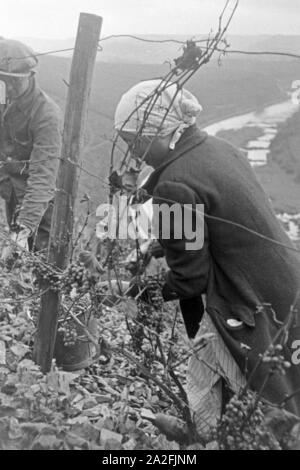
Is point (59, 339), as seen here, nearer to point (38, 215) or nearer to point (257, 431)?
point (38, 215)

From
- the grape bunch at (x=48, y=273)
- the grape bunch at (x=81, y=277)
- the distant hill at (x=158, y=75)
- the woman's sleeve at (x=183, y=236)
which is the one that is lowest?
the distant hill at (x=158, y=75)

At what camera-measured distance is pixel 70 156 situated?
2.60 m

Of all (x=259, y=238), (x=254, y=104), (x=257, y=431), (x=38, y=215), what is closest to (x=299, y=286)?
(x=259, y=238)

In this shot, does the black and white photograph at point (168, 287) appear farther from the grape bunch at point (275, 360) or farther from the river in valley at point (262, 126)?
the river in valley at point (262, 126)

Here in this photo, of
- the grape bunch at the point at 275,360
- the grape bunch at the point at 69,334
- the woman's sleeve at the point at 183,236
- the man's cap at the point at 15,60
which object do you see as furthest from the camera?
the man's cap at the point at 15,60

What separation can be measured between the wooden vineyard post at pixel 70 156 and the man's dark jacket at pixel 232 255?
53 cm

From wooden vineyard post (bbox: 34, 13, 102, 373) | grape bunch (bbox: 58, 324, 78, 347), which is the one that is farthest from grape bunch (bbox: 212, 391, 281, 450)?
wooden vineyard post (bbox: 34, 13, 102, 373)

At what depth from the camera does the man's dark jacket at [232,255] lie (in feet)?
6.93

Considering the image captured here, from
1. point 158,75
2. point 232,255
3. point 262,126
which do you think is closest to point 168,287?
point 232,255

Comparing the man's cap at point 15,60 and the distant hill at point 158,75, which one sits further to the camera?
the distant hill at point 158,75

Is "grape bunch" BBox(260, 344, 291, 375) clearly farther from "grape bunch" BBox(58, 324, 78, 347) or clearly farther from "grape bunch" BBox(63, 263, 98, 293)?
"grape bunch" BBox(58, 324, 78, 347)

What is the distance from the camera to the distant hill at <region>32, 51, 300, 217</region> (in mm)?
6613

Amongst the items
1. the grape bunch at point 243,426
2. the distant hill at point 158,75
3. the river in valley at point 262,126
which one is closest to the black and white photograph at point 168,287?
the grape bunch at point 243,426
